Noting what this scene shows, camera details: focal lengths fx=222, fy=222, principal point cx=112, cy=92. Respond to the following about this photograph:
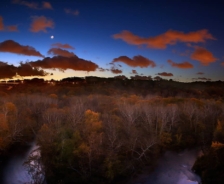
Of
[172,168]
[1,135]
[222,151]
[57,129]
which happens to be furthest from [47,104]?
[222,151]

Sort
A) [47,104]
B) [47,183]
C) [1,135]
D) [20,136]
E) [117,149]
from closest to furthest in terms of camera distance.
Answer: [47,183] → [117,149] → [1,135] → [20,136] → [47,104]

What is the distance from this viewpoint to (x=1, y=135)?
28312mm

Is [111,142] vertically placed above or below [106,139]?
above

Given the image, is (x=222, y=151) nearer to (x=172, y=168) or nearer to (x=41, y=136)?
(x=172, y=168)

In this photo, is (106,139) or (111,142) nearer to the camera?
(111,142)

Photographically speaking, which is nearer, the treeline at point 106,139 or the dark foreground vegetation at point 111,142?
the dark foreground vegetation at point 111,142

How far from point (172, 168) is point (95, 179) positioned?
9.69 m

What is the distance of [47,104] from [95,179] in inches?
1120

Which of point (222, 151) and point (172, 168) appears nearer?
point (222, 151)

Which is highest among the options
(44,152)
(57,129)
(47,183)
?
(57,129)

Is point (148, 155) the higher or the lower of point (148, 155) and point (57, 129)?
the lower

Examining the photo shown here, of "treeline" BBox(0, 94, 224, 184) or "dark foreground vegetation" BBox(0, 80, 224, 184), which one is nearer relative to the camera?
"dark foreground vegetation" BBox(0, 80, 224, 184)

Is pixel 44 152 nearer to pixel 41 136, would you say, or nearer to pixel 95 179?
pixel 41 136

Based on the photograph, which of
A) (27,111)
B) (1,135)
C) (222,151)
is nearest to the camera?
(222,151)
